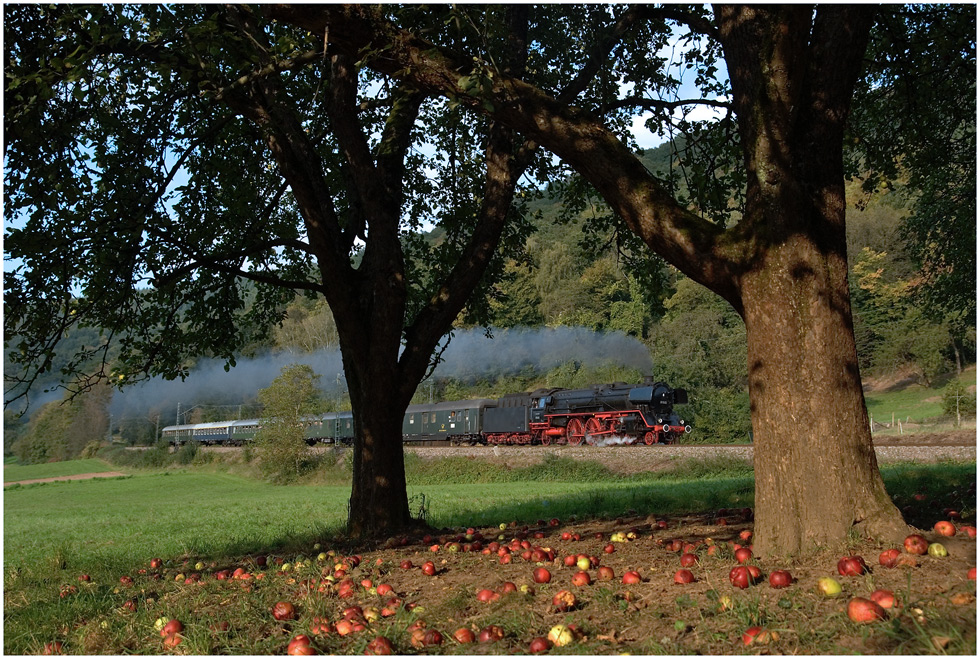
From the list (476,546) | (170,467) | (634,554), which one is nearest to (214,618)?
(476,546)

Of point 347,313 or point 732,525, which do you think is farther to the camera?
point 347,313

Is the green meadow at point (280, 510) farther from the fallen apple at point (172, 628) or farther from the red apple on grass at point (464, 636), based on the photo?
the red apple on grass at point (464, 636)

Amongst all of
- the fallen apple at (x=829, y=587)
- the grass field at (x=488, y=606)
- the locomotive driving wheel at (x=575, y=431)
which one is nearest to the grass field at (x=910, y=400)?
the locomotive driving wheel at (x=575, y=431)

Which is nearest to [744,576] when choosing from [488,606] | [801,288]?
[488,606]

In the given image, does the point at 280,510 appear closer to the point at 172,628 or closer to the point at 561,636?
the point at 172,628

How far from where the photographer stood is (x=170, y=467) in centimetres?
4572

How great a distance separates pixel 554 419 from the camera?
3475cm

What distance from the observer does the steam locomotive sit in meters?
32.2

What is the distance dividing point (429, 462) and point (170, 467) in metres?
23.8

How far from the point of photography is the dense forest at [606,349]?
44.1 meters

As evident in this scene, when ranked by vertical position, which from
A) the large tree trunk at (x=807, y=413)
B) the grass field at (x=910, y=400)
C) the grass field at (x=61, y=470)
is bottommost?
the grass field at (x=61, y=470)

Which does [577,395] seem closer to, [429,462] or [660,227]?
[429,462]

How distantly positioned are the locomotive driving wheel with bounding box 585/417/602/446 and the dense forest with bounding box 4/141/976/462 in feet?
22.4

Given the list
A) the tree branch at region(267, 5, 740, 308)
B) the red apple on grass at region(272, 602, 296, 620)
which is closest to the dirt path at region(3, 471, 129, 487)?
the red apple on grass at region(272, 602, 296, 620)
